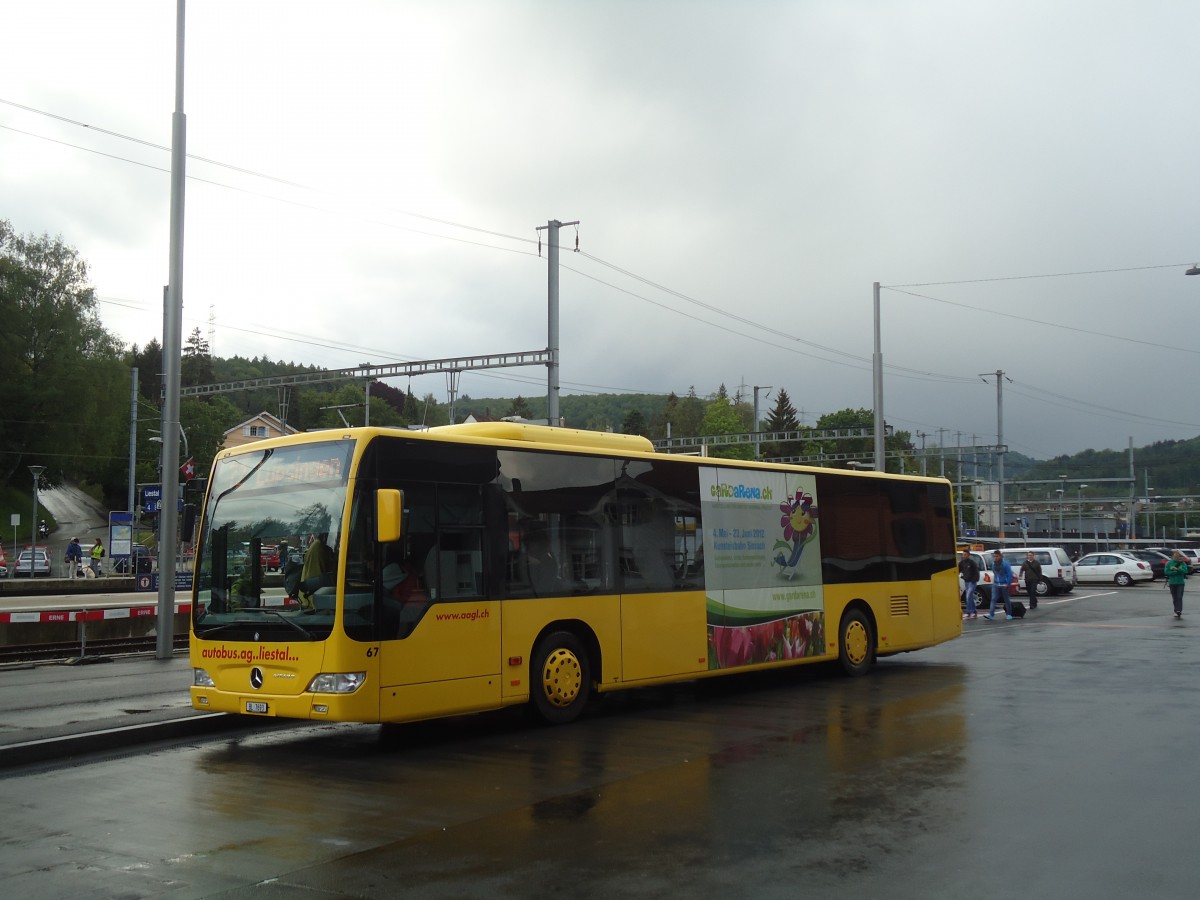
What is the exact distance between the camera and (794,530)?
15.9 meters

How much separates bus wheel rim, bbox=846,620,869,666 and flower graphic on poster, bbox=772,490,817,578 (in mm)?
1749

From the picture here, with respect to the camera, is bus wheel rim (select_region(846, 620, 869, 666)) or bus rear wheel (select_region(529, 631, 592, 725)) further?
bus wheel rim (select_region(846, 620, 869, 666))

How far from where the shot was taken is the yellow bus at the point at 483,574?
404 inches

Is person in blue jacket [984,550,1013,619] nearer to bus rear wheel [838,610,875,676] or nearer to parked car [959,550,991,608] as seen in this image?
parked car [959,550,991,608]

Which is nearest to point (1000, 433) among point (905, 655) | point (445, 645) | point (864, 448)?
point (864, 448)

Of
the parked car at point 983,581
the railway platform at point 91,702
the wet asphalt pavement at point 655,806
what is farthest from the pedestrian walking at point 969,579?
the railway platform at point 91,702

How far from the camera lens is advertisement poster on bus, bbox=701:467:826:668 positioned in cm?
1445

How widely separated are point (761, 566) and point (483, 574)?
5099 millimetres

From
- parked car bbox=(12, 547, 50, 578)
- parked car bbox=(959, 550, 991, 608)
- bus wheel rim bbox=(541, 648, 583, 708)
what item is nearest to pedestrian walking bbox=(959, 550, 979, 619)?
parked car bbox=(959, 550, 991, 608)

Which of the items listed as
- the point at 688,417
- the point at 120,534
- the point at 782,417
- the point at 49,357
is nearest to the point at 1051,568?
the point at 120,534

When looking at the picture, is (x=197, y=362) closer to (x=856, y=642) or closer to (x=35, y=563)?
(x=35, y=563)

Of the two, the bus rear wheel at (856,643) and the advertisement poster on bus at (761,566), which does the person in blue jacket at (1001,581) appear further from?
the advertisement poster on bus at (761,566)

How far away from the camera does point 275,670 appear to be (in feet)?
34.1

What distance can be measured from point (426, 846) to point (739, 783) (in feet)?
9.24
